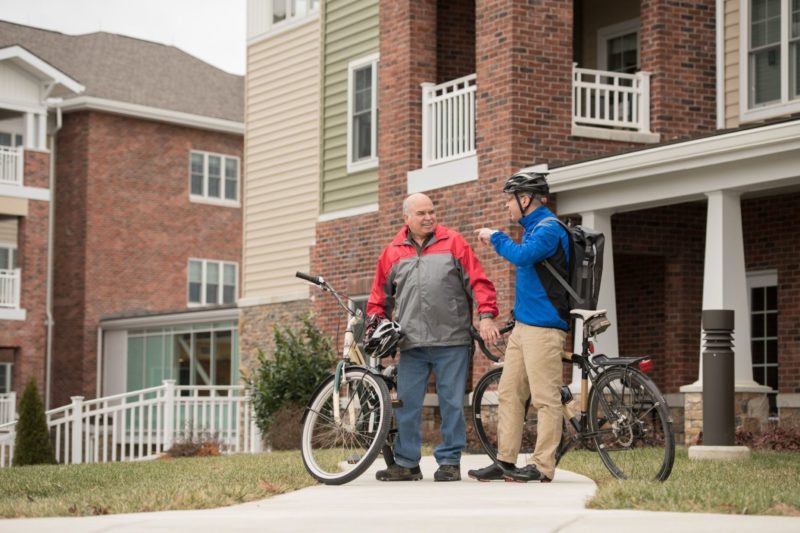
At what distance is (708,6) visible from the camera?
18.5 metres

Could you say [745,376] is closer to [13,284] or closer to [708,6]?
[708,6]

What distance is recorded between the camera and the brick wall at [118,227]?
37.0m

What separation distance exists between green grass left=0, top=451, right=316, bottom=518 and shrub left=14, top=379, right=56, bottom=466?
10086 mm

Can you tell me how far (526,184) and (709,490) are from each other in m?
2.36

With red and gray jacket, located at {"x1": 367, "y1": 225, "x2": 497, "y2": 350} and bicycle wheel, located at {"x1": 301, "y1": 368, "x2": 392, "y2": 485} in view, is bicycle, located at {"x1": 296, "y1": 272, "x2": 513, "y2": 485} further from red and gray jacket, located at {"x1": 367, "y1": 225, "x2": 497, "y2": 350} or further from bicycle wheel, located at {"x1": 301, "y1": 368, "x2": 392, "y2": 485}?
red and gray jacket, located at {"x1": 367, "y1": 225, "x2": 497, "y2": 350}

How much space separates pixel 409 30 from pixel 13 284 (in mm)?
18829

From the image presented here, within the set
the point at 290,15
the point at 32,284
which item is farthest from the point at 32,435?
the point at 32,284

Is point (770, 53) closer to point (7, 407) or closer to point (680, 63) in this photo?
point (680, 63)

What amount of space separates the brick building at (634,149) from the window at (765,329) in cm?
2

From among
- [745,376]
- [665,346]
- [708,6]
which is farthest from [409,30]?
[745,376]

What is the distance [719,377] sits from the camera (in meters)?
11.3

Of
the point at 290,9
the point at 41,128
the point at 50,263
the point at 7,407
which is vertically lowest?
the point at 7,407

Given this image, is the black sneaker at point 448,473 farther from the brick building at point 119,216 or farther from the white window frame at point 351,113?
the brick building at point 119,216

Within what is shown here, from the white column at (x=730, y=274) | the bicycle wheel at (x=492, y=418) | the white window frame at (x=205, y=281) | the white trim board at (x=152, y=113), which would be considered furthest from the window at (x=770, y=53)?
the white window frame at (x=205, y=281)
